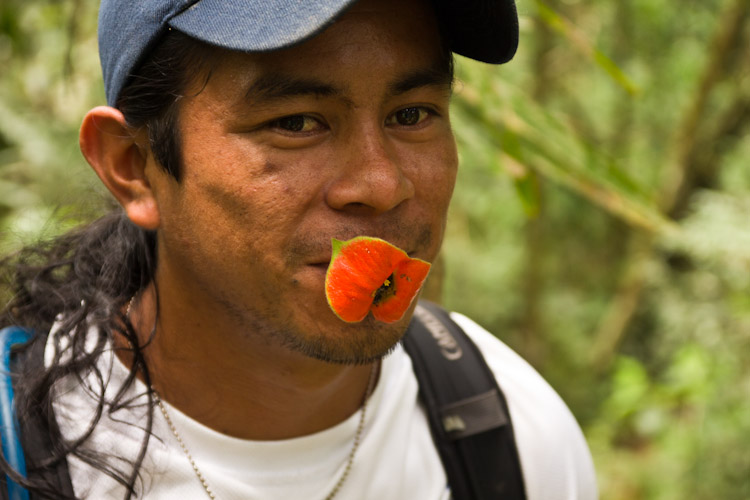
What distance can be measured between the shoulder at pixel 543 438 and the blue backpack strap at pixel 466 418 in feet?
0.12

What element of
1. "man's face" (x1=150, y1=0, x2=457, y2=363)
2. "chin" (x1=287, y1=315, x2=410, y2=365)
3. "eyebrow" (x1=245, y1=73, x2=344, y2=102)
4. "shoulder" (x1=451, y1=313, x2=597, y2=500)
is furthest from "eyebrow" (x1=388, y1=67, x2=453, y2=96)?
"shoulder" (x1=451, y1=313, x2=597, y2=500)

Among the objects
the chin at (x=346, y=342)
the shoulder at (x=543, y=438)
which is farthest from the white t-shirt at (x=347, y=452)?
the chin at (x=346, y=342)

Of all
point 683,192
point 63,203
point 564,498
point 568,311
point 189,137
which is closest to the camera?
point 189,137

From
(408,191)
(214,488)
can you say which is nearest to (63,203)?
(214,488)

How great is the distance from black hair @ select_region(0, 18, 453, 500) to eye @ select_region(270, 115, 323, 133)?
0.15 metres

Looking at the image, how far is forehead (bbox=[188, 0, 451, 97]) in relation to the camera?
122cm

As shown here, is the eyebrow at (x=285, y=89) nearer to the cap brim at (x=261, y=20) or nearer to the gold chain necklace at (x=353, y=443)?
the cap brim at (x=261, y=20)

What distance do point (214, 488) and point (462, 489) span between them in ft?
1.63

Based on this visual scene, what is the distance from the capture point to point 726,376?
3.94m

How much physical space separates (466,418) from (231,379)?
1.61 ft

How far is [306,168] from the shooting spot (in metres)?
1.25

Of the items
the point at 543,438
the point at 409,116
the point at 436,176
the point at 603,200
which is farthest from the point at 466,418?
the point at 603,200

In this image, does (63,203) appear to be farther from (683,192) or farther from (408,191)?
(683,192)

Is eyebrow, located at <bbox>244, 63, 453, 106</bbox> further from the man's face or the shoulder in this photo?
the shoulder
